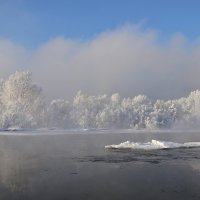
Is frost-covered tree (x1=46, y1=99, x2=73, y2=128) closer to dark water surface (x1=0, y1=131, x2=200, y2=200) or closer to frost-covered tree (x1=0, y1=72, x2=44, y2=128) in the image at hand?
frost-covered tree (x1=0, y1=72, x2=44, y2=128)

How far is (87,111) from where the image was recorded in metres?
120

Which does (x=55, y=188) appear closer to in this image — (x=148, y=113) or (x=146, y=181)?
(x=146, y=181)

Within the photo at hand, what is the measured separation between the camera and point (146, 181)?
21344 millimetres

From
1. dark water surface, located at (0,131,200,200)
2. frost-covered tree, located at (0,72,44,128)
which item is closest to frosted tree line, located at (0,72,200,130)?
frost-covered tree, located at (0,72,44,128)

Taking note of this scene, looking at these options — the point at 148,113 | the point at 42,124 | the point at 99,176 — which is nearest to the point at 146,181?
the point at 99,176

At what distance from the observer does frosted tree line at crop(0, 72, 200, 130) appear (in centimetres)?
10344

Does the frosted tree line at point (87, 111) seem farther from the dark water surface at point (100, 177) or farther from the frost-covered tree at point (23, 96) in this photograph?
the dark water surface at point (100, 177)

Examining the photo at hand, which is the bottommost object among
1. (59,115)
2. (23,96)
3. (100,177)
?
(100,177)

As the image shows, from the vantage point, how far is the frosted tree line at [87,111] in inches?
4072

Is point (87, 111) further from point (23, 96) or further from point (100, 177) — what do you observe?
point (100, 177)

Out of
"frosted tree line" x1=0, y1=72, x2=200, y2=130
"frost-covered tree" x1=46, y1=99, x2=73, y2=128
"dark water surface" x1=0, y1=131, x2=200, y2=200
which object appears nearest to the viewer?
"dark water surface" x1=0, y1=131, x2=200, y2=200

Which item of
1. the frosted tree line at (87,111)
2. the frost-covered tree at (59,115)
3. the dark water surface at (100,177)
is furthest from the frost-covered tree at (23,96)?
the dark water surface at (100,177)

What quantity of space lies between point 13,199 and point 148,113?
109 meters

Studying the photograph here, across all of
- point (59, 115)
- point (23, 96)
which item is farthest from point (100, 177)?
point (59, 115)
